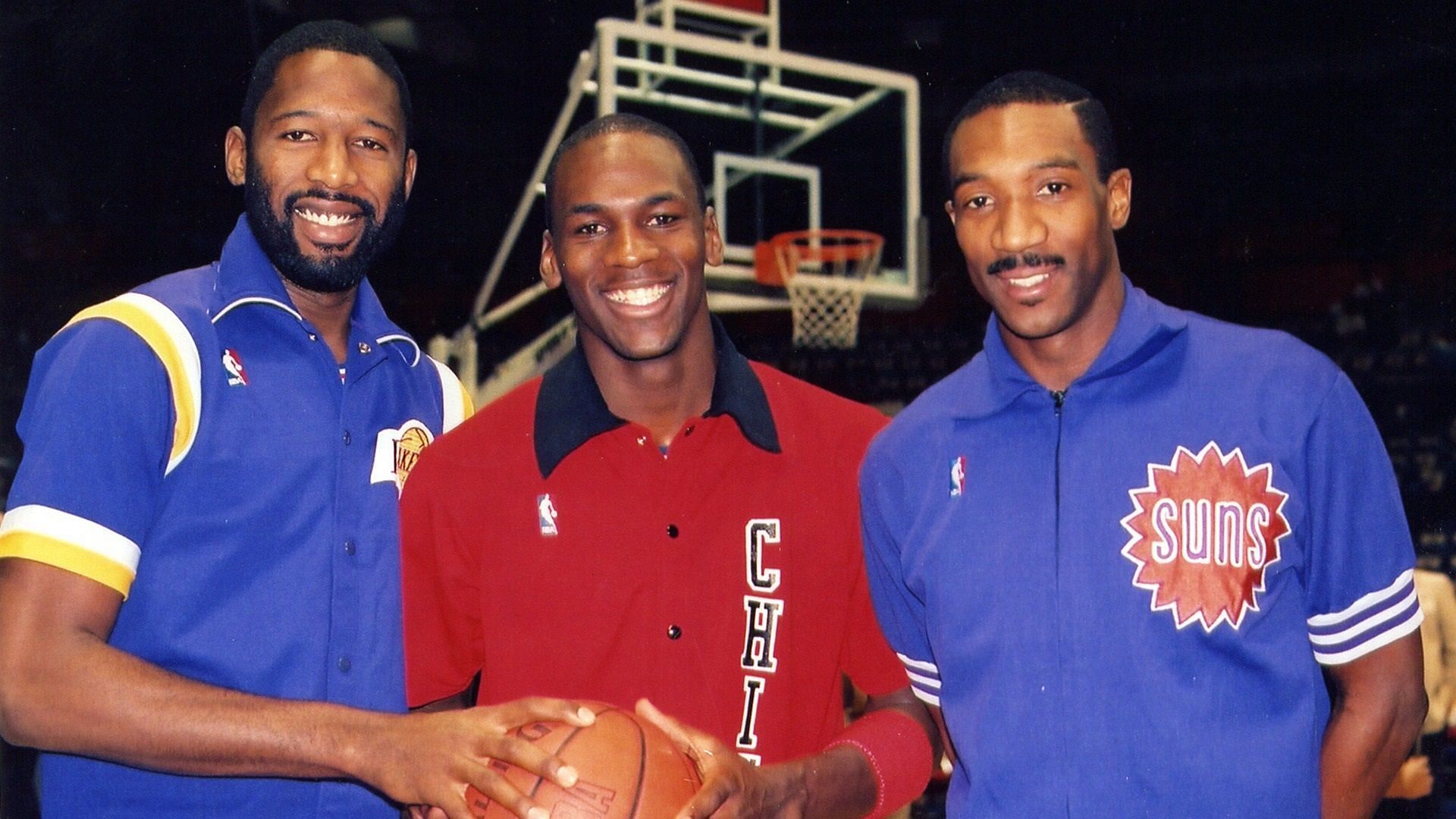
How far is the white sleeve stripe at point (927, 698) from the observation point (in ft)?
8.70

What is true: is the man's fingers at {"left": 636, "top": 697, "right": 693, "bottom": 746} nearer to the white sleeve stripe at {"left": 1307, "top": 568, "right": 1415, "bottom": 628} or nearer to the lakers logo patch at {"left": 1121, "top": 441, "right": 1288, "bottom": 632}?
the lakers logo patch at {"left": 1121, "top": 441, "right": 1288, "bottom": 632}

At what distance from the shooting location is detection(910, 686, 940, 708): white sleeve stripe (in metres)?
2.65

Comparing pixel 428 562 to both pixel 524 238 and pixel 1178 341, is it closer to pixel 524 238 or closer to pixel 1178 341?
pixel 1178 341

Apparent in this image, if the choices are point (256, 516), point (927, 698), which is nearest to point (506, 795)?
point (256, 516)

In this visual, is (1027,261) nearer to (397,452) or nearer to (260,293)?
(397,452)

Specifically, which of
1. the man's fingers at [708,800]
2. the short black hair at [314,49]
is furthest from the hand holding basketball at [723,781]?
the short black hair at [314,49]

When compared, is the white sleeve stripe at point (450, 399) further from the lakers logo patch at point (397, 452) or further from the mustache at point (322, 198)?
the mustache at point (322, 198)

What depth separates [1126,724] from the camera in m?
2.23

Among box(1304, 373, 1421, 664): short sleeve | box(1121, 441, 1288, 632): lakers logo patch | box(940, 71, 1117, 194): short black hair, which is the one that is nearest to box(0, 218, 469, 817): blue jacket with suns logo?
box(940, 71, 1117, 194): short black hair

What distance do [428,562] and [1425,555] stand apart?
392 inches

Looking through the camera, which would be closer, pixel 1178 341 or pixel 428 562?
pixel 1178 341

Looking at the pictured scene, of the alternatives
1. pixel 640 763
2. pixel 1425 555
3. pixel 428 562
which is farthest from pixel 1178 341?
pixel 1425 555

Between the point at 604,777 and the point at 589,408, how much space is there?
31.6 inches

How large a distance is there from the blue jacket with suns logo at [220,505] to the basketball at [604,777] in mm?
561
